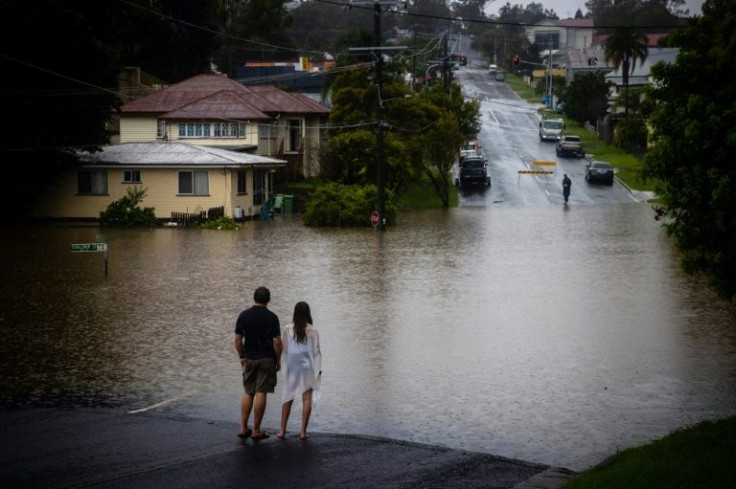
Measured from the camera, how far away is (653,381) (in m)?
15.5

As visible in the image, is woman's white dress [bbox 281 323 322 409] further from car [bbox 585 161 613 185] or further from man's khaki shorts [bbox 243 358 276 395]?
car [bbox 585 161 613 185]

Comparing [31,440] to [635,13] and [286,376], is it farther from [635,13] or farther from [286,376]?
[635,13]

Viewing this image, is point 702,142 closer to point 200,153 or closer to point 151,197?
point 200,153

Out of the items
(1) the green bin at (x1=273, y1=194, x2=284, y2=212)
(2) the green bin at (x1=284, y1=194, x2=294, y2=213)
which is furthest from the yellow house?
(2) the green bin at (x1=284, y1=194, x2=294, y2=213)

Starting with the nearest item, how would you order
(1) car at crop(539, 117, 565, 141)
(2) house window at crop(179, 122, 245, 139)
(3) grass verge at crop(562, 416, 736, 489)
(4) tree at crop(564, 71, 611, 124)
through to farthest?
(3) grass verge at crop(562, 416, 736, 489), (2) house window at crop(179, 122, 245, 139), (1) car at crop(539, 117, 565, 141), (4) tree at crop(564, 71, 611, 124)

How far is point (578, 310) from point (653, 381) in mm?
7226

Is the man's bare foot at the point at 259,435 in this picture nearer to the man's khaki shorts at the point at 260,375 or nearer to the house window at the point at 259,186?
the man's khaki shorts at the point at 260,375

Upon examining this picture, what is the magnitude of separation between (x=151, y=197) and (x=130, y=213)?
142cm

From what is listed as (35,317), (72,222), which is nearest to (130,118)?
(72,222)

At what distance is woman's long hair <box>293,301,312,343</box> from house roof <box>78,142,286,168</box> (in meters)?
38.0

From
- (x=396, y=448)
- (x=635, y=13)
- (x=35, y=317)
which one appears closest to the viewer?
(x=396, y=448)

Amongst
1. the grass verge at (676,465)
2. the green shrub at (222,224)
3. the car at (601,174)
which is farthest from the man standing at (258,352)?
the car at (601,174)

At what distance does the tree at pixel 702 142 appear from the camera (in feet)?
46.3

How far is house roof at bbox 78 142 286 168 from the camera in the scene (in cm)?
4956
